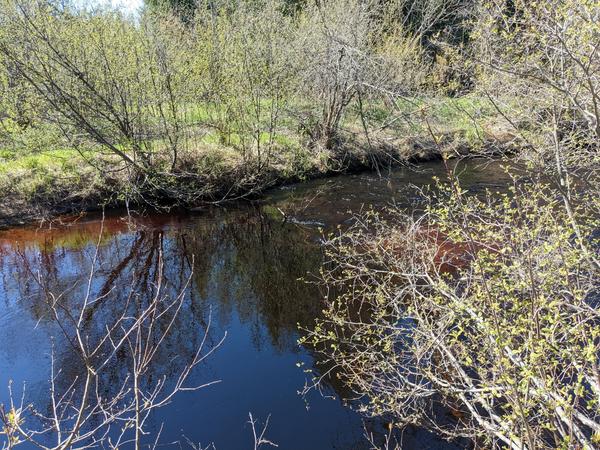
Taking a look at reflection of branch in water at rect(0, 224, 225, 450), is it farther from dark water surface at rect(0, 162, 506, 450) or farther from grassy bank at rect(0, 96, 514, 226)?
grassy bank at rect(0, 96, 514, 226)

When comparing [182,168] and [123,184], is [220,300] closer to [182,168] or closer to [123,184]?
[123,184]

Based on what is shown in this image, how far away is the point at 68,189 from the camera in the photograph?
13.5 m

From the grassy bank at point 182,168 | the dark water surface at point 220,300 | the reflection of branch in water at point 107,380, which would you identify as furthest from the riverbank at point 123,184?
the reflection of branch in water at point 107,380

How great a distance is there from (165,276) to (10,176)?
587 cm

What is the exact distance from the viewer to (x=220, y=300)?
30.6ft

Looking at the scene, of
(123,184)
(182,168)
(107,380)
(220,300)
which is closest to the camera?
(107,380)

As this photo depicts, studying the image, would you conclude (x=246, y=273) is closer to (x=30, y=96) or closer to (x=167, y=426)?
(x=167, y=426)

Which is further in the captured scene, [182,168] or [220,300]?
[182,168]

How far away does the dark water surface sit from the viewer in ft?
20.9

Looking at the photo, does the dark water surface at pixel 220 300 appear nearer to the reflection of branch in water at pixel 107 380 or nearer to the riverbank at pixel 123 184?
the reflection of branch in water at pixel 107 380

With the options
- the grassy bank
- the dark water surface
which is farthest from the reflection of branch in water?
the grassy bank

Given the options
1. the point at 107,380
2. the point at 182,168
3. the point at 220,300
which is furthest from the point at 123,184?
the point at 107,380

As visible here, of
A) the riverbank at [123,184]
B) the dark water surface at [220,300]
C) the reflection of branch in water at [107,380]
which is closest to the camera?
the reflection of branch in water at [107,380]

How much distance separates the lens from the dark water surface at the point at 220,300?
6.37 m
